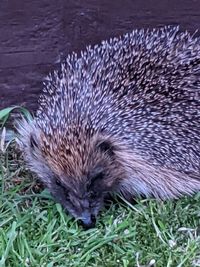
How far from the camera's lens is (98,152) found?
4836 millimetres

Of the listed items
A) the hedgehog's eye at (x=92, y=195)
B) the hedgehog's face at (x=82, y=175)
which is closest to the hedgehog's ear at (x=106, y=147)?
the hedgehog's face at (x=82, y=175)

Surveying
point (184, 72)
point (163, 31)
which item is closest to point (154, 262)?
point (184, 72)

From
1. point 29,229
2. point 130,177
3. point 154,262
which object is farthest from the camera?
point 130,177

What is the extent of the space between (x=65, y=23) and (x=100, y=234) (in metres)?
1.40

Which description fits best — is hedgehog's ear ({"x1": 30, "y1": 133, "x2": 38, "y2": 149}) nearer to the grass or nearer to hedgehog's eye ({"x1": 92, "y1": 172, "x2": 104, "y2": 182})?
the grass

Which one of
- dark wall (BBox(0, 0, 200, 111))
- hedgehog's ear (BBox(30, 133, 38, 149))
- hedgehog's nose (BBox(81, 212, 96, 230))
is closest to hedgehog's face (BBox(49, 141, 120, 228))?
hedgehog's nose (BBox(81, 212, 96, 230))

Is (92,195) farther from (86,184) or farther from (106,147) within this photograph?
(106,147)

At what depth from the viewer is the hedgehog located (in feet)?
15.7

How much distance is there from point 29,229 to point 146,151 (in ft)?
2.70

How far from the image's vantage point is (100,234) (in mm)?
4613

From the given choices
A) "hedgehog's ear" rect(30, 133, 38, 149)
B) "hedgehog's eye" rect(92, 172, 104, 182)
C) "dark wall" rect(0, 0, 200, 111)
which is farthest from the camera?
"dark wall" rect(0, 0, 200, 111)

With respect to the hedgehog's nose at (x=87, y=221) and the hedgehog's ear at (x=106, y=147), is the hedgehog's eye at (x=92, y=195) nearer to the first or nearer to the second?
the hedgehog's nose at (x=87, y=221)

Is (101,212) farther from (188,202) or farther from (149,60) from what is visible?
(149,60)

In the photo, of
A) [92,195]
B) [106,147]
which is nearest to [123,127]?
[106,147]
